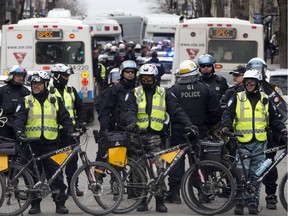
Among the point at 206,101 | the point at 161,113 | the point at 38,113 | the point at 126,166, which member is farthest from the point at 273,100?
the point at 38,113

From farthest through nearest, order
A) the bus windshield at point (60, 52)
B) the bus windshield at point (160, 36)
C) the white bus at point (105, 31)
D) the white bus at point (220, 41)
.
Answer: the bus windshield at point (160, 36)
the white bus at point (105, 31)
the bus windshield at point (60, 52)
the white bus at point (220, 41)

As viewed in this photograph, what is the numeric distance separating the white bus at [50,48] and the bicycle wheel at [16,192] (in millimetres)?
11743

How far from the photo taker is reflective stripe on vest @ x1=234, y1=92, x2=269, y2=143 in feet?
32.8

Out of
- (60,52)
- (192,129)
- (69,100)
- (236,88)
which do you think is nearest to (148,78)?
(192,129)

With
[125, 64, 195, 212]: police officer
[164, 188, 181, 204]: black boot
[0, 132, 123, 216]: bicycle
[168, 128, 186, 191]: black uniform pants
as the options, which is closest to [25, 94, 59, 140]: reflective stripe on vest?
[0, 132, 123, 216]: bicycle

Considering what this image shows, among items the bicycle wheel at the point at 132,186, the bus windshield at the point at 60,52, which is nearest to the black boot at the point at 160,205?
the bicycle wheel at the point at 132,186

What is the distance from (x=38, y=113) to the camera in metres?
10.1

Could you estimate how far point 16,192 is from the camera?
9.64 m

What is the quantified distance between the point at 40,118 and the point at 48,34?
11570 millimetres

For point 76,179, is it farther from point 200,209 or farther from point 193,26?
point 193,26

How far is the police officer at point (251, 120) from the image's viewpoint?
9977mm

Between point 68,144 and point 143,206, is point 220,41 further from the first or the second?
point 143,206

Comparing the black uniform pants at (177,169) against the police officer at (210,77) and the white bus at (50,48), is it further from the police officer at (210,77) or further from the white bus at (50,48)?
the white bus at (50,48)

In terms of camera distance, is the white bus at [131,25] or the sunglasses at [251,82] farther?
the white bus at [131,25]
